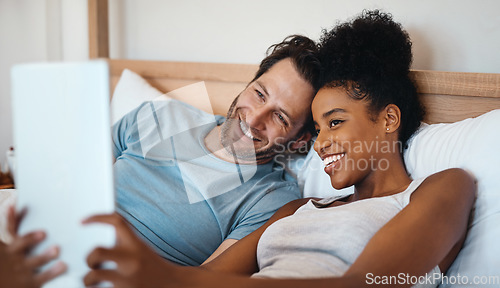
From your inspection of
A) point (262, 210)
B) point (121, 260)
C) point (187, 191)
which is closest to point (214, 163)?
point (187, 191)

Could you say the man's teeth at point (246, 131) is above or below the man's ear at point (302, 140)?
above

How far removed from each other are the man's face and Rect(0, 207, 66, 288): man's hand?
82cm

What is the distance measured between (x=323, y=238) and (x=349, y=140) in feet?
0.94

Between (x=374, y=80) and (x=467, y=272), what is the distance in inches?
19.6

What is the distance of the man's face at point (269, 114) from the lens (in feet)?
4.33

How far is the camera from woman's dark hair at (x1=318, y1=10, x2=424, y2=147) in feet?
3.61

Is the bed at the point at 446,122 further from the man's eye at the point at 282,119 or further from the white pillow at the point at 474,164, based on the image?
the man's eye at the point at 282,119

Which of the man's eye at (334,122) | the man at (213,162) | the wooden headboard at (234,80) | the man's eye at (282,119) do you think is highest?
the wooden headboard at (234,80)

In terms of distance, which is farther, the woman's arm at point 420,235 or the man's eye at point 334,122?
the man's eye at point 334,122

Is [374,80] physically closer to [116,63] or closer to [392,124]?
[392,124]

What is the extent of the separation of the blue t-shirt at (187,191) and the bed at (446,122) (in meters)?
0.18

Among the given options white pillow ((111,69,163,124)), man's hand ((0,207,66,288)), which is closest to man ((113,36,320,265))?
white pillow ((111,69,163,124))

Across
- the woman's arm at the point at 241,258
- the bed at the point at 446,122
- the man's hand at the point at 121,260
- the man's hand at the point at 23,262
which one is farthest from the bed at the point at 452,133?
the man's hand at the point at 23,262

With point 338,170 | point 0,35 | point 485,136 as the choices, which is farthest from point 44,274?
point 0,35
